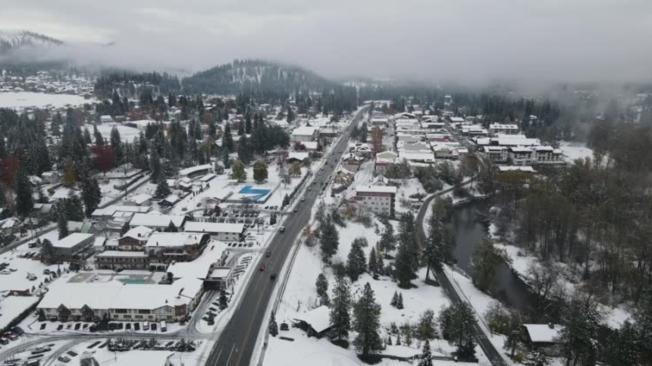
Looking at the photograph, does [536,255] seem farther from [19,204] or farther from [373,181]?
[19,204]

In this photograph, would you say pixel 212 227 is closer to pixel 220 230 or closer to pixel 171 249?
pixel 220 230

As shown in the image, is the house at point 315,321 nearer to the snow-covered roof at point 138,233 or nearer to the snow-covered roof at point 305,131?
the snow-covered roof at point 138,233

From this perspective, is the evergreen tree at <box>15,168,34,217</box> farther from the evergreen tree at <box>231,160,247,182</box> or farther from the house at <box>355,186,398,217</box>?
the house at <box>355,186,398,217</box>

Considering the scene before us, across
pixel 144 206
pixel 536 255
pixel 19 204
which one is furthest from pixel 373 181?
pixel 19 204

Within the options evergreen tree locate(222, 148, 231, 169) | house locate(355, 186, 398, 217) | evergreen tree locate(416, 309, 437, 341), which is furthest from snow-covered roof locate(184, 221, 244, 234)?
evergreen tree locate(222, 148, 231, 169)

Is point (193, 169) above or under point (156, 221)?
above

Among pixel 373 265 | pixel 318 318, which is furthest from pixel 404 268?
pixel 318 318
